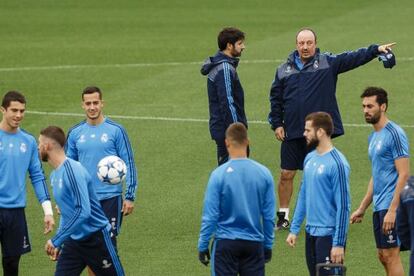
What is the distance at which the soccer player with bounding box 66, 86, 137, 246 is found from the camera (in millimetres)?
14992

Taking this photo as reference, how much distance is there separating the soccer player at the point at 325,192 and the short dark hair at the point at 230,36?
3933 millimetres

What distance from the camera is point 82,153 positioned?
15.1m

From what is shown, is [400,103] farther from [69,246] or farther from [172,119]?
[69,246]

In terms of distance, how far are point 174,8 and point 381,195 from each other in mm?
27413

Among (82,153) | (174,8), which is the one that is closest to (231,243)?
(82,153)

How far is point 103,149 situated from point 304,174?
2725 millimetres

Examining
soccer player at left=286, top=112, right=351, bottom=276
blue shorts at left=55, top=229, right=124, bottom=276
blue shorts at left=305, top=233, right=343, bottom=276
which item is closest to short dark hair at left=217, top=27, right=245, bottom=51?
soccer player at left=286, top=112, right=351, bottom=276

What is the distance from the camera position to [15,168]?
47.6 feet

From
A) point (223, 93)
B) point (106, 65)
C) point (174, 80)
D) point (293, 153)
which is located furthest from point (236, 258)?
point (106, 65)

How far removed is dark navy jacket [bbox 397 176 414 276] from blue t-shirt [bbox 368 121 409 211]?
2.01 m

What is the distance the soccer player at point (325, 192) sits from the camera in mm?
13141

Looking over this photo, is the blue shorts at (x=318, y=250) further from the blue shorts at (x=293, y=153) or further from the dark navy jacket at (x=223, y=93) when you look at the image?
the blue shorts at (x=293, y=153)

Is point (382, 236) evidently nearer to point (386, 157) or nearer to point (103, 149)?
point (386, 157)

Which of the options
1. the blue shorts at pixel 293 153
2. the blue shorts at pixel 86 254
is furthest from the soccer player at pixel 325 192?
the blue shorts at pixel 293 153
